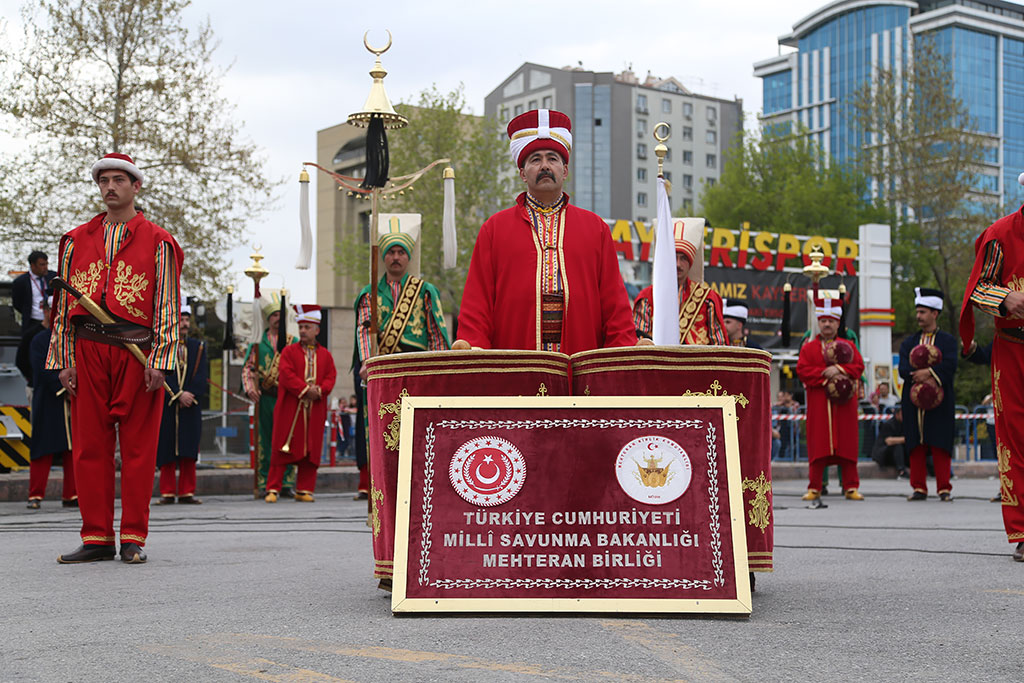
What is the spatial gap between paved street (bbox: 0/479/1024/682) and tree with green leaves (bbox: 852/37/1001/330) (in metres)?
36.5

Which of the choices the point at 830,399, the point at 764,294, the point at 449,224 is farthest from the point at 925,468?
the point at 764,294

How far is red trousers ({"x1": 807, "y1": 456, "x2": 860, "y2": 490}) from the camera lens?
44.2ft

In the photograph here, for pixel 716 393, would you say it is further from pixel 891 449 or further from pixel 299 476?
pixel 891 449

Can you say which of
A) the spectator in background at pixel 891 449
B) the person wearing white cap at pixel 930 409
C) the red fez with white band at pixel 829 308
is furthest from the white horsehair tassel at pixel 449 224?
the spectator in background at pixel 891 449

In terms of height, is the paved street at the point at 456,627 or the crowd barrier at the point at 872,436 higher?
the paved street at the point at 456,627

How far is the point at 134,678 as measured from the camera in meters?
3.82

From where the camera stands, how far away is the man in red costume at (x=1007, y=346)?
714 centimetres

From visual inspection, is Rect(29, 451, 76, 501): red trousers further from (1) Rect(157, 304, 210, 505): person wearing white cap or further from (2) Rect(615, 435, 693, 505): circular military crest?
(2) Rect(615, 435, 693, 505): circular military crest

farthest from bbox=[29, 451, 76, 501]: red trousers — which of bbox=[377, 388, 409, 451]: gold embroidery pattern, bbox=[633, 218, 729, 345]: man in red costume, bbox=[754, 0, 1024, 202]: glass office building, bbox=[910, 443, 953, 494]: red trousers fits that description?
bbox=[754, 0, 1024, 202]: glass office building

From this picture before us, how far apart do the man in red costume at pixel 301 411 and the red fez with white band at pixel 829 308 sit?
540cm

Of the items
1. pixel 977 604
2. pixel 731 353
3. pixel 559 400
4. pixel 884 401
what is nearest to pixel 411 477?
pixel 559 400

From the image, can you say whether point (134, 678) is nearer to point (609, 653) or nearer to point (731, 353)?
point (609, 653)

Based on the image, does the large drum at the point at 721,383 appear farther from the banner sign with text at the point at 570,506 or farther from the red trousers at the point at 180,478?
the red trousers at the point at 180,478

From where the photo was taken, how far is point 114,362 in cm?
720
